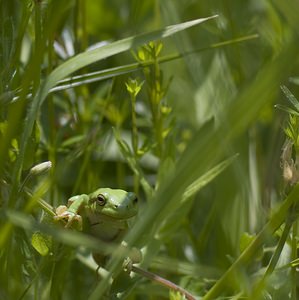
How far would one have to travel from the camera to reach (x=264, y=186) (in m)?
1.83

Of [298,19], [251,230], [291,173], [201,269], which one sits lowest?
[251,230]

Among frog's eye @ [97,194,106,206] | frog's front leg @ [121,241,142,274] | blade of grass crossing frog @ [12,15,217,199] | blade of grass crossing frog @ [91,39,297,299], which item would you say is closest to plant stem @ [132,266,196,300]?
frog's front leg @ [121,241,142,274]

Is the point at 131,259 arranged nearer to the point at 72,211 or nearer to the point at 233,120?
the point at 72,211

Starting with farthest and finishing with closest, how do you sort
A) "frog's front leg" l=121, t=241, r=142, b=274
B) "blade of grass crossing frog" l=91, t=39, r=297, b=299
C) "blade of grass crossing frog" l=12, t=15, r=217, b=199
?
"frog's front leg" l=121, t=241, r=142, b=274, "blade of grass crossing frog" l=12, t=15, r=217, b=199, "blade of grass crossing frog" l=91, t=39, r=297, b=299

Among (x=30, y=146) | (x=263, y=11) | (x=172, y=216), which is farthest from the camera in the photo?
(x=263, y=11)

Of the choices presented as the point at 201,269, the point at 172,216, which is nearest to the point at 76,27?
the point at 172,216

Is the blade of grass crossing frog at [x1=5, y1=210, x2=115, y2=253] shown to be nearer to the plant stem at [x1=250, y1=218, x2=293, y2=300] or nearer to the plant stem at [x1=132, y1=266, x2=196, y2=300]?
the plant stem at [x1=250, y1=218, x2=293, y2=300]

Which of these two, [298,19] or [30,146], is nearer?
[298,19]

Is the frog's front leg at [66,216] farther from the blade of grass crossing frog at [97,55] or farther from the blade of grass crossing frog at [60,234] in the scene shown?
the blade of grass crossing frog at [60,234]

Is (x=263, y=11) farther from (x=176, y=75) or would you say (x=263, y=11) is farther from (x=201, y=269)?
(x=201, y=269)

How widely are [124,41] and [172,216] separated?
43 cm

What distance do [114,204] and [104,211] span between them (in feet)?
0.07

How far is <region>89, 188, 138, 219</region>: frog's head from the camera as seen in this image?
4.10ft

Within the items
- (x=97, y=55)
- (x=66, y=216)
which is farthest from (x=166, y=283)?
(x=97, y=55)
